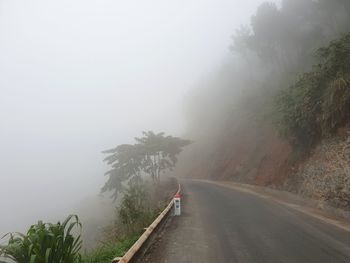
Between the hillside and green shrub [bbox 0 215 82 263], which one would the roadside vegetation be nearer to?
green shrub [bbox 0 215 82 263]

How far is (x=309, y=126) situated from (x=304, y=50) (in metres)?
29.4

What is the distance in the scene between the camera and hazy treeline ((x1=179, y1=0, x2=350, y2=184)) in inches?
1213

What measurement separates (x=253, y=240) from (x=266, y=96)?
35281 mm

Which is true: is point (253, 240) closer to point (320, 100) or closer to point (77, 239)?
point (77, 239)

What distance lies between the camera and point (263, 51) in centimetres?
5547

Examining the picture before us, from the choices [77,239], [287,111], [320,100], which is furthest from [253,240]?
[287,111]

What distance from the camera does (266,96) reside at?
43031 mm

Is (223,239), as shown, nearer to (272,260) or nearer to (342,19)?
(272,260)

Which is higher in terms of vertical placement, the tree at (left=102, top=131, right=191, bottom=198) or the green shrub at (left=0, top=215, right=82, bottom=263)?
the tree at (left=102, top=131, right=191, bottom=198)

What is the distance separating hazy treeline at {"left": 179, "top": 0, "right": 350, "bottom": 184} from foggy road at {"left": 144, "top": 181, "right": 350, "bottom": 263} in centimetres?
951

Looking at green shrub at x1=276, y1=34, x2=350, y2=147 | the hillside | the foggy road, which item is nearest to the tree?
the hillside

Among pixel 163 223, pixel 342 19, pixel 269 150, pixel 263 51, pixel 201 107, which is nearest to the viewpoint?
pixel 163 223

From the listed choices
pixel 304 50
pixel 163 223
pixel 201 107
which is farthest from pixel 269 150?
pixel 201 107

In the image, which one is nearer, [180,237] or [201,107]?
[180,237]
